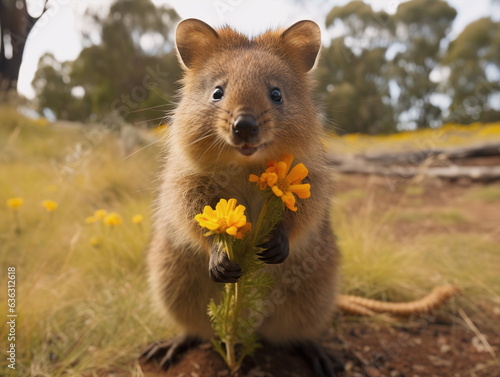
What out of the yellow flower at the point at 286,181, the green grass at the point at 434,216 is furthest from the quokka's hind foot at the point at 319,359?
the green grass at the point at 434,216

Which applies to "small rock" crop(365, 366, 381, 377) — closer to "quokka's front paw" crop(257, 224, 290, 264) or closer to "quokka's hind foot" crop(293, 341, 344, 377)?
"quokka's hind foot" crop(293, 341, 344, 377)

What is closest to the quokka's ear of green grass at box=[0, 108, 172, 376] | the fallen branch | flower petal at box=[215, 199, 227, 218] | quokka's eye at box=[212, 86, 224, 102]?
quokka's eye at box=[212, 86, 224, 102]

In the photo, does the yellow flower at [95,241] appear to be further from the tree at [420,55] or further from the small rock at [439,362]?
the tree at [420,55]

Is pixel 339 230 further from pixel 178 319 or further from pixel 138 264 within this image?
pixel 178 319

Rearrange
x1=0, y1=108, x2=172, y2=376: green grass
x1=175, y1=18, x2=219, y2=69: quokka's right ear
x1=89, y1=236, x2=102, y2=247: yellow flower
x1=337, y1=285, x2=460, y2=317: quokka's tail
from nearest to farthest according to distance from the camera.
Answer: x1=175, y1=18, x2=219, y2=69: quokka's right ear
x1=0, y1=108, x2=172, y2=376: green grass
x1=337, y1=285, x2=460, y2=317: quokka's tail
x1=89, y1=236, x2=102, y2=247: yellow flower

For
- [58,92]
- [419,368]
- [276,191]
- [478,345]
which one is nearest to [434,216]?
[478,345]

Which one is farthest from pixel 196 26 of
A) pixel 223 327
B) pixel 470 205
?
pixel 470 205

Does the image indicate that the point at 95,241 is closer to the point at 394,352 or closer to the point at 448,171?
the point at 394,352
